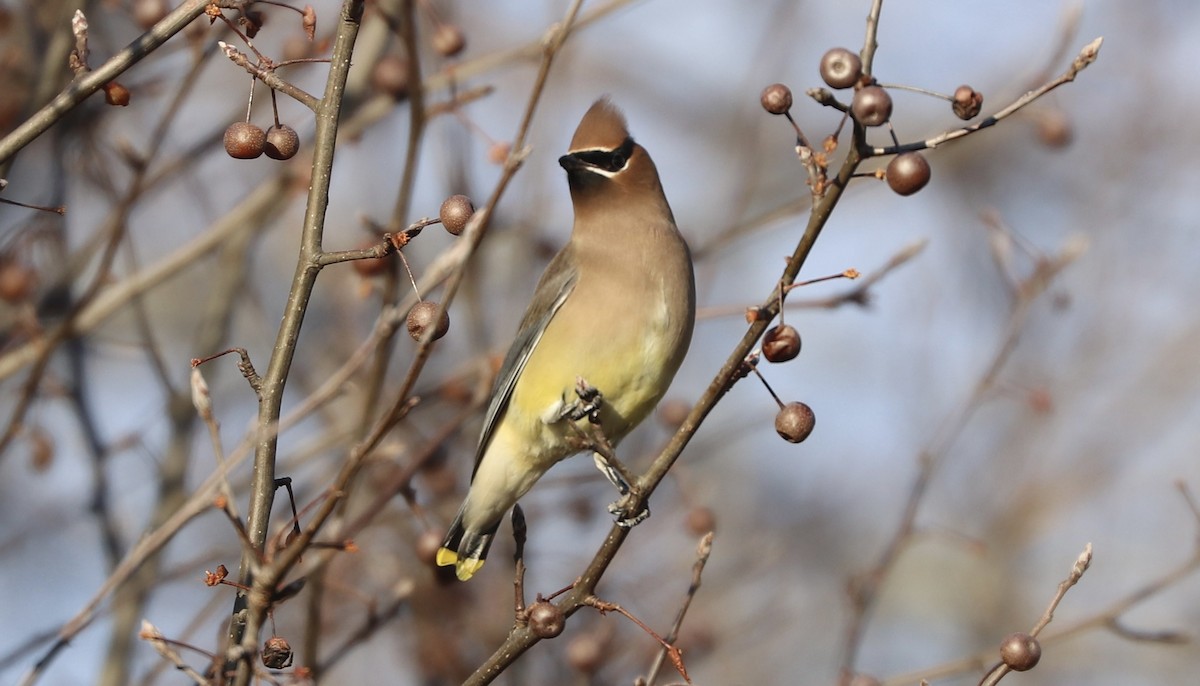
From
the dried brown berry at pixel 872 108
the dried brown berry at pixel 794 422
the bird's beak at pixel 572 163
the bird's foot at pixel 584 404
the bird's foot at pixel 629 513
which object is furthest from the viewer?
the bird's beak at pixel 572 163

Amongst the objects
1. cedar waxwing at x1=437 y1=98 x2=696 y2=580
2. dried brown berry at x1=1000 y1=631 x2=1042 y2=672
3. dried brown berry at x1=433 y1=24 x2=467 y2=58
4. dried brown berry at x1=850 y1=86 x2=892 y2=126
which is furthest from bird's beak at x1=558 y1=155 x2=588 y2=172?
dried brown berry at x1=1000 y1=631 x2=1042 y2=672

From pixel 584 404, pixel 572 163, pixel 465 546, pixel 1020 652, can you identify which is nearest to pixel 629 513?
pixel 584 404

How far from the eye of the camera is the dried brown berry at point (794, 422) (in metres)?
2.69

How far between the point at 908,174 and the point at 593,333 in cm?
170

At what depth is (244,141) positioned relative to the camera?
2578mm

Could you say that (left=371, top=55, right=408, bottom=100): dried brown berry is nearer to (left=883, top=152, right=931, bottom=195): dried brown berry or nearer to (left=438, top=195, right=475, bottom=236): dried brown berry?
(left=438, top=195, right=475, bottom=236): dried brown berry

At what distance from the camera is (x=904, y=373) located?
870 cm

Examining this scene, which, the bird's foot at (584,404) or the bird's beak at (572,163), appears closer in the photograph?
the bird's foot at (584,404)

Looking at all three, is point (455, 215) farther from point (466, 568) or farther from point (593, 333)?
point (466, 568)

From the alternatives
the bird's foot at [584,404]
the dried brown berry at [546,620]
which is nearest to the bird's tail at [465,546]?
the bird's foot at [584,404]

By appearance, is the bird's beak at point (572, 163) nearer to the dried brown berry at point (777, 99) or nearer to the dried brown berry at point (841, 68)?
the dried brown berry at point (777, 99)

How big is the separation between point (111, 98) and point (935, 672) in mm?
2262

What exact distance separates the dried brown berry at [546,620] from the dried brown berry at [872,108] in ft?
3.41

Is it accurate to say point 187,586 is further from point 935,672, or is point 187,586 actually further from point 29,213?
point 935,672
